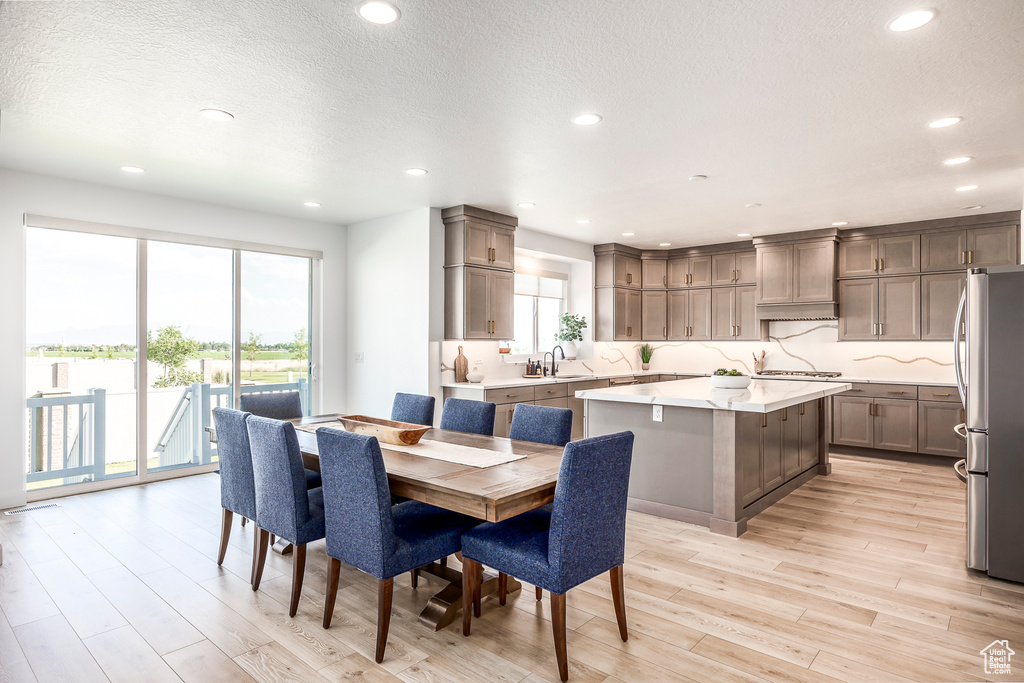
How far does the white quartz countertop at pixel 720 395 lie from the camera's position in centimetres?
362

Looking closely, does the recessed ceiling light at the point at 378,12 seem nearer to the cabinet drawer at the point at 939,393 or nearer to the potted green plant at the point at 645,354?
the cabinet drawer at the point at 939,393

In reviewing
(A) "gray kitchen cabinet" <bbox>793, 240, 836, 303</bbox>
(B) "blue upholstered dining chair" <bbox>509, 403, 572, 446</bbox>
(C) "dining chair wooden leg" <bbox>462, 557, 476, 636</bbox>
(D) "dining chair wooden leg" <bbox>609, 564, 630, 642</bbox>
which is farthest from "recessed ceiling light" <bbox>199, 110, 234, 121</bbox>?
(A) "gray kitchen cabinet" <bbox>793, 240, 836, 303</bbox>

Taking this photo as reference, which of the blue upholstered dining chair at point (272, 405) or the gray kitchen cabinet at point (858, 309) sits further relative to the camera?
the gray kitchen cabinet at point (858, 309)

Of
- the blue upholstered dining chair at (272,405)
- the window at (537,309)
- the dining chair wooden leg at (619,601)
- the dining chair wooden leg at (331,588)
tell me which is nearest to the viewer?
the dining chair wooden leg at (619,601)

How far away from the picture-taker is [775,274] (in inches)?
265

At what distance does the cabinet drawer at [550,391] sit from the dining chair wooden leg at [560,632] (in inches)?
145

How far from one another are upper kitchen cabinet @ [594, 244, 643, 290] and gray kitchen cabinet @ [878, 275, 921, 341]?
2876mm

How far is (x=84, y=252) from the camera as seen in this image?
468 centimetres

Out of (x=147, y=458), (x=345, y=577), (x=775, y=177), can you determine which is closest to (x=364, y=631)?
(x=345, y=577)

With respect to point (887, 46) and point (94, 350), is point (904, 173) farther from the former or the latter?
point (94, 350)

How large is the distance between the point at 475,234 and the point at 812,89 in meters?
3.22

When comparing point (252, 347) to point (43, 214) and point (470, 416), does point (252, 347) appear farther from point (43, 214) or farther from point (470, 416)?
point (470, 416)

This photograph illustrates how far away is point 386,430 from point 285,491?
0.63 metres

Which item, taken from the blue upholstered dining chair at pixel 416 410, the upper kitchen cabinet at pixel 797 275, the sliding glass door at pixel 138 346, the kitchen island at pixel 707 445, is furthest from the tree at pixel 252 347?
the upper kitchen cabinet at pixel 797 275
